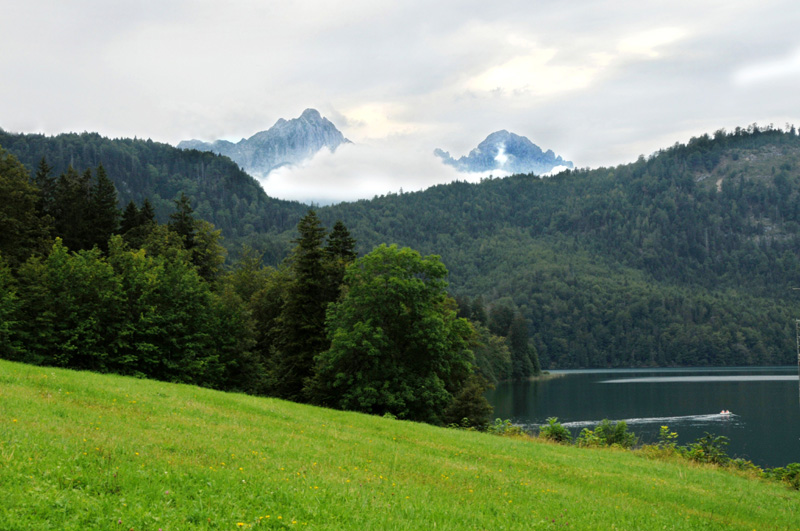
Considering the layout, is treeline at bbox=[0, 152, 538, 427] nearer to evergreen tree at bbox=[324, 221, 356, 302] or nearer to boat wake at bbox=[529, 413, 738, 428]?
evergreen tree at bbox=[324, 221, 356, 302]

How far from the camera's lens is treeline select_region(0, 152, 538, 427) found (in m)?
39.7

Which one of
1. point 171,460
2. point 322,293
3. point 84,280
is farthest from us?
point 322,293

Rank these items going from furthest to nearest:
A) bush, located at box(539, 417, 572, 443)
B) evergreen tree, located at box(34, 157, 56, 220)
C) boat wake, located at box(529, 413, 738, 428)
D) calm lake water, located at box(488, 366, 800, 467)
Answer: boat wake, located at box(529, 413, 738, 428) → evergreen tree, located at box(34, 157, 56, 220) → calm lake water, located at box(488, 366, 800, 467) → bush, located at box(539, 417, 572, 443)

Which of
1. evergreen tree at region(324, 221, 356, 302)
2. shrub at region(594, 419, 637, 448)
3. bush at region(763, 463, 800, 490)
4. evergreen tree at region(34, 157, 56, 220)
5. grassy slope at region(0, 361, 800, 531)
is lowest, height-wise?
shrub at region(594, 419, 637, 448)

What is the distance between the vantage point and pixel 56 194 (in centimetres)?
6612

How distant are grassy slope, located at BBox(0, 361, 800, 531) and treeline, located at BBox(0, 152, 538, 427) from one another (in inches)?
663

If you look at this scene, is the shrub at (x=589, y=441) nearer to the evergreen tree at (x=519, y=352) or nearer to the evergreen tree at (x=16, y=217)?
the evergreen tree at (x=16, y=217)

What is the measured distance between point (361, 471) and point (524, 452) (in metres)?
10.4

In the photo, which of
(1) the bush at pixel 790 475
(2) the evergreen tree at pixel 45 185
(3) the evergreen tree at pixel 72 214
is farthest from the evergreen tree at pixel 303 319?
(2) the evergreen tree at pixel 45 185

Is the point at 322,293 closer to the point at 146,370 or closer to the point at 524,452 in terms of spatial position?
the point at 146,370

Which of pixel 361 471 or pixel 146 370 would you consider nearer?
pixel 361 471

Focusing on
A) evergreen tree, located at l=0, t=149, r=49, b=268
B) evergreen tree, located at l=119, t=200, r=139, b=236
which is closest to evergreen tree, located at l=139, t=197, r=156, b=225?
evergreen tree, located at l=119, t=200, r=139, b=236

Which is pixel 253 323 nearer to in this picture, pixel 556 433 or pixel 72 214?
pixel 72 214

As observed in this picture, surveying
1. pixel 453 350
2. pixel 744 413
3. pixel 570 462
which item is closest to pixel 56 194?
pixel 453 350
